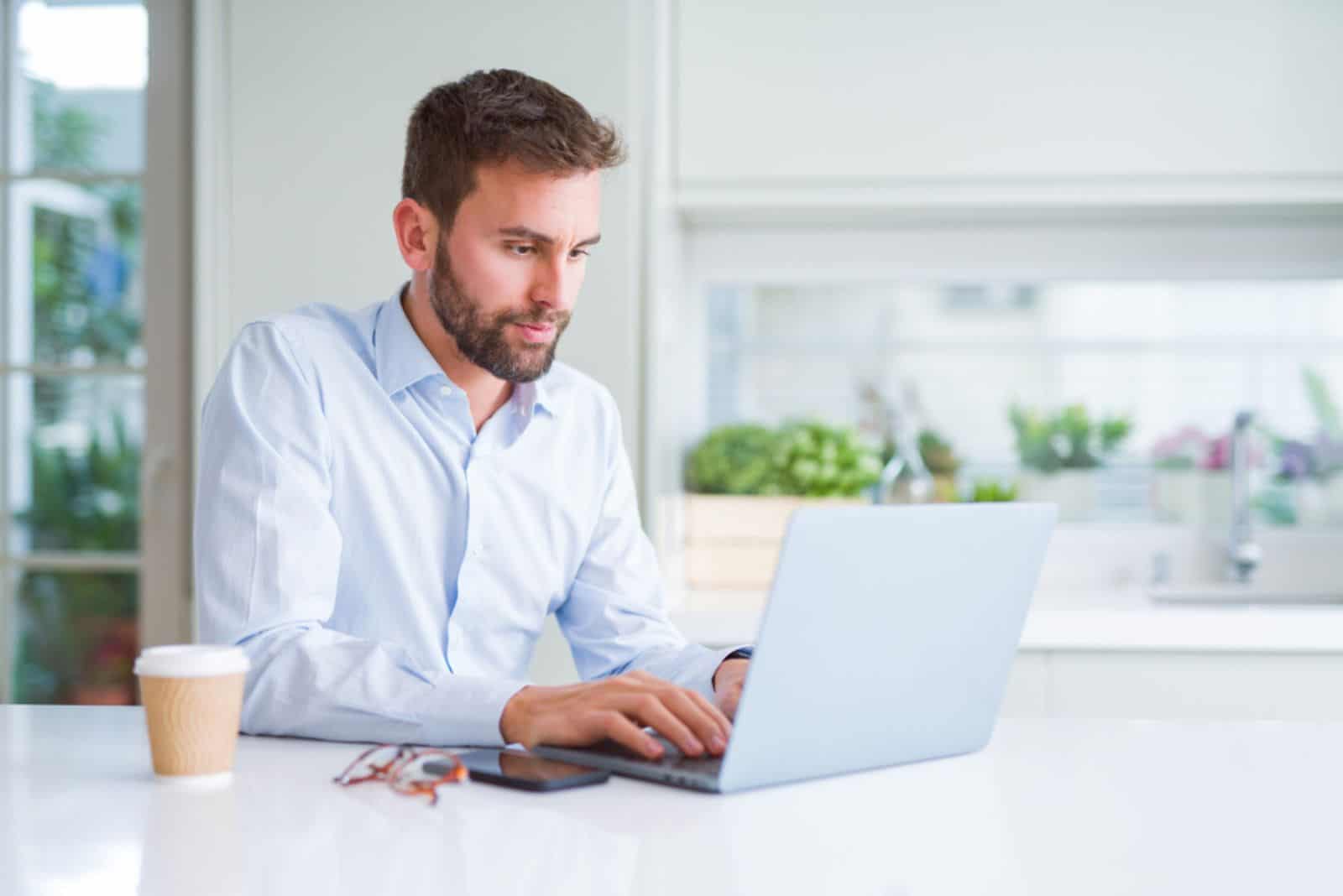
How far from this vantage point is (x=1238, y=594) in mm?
3094

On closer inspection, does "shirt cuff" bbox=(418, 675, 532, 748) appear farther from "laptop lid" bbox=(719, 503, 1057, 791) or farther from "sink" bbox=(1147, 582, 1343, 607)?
"sink" bbox=(1147, 582, 1343, 607)

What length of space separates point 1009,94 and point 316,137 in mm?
1321

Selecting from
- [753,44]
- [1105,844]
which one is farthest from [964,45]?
[1105,844]

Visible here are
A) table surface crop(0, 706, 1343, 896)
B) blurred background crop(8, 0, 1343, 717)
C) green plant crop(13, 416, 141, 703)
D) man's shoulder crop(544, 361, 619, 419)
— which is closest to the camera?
table surface crop(0, 706, 1343, 896)

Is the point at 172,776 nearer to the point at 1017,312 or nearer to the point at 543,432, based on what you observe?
the point at 543,432

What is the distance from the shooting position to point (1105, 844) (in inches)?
38.5

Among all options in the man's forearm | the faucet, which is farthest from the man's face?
the faucet

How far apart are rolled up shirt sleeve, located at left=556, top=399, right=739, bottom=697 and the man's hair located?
0.40 m

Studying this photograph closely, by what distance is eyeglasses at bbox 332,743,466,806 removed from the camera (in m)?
1.09

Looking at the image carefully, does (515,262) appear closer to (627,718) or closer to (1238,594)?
(627,718)

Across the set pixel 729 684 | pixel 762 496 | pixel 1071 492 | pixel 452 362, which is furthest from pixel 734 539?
pixel 729 684

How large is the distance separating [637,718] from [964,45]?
6.56 feet

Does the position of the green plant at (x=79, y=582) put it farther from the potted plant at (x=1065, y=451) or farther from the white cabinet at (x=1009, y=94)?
the potted plant at (x=1065, y=451)

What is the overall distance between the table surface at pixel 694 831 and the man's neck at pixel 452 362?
63cm
